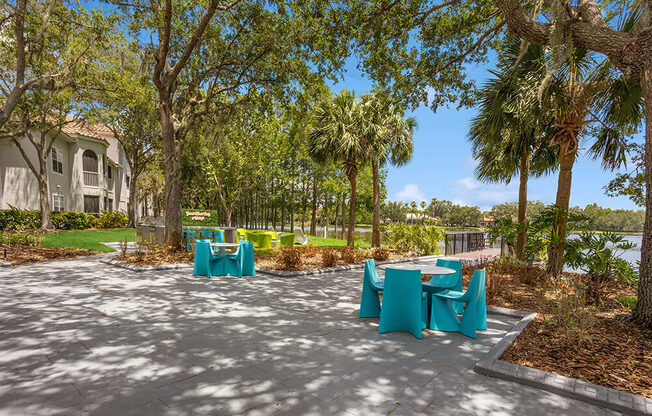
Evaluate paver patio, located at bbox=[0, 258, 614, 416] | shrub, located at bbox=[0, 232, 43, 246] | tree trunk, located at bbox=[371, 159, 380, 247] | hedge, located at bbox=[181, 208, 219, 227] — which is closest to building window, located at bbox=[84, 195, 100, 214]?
hedge, located at bbox=[181, 208, 219, 227]

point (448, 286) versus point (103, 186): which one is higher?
point (103, 186)

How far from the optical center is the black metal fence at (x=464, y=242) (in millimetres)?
15281

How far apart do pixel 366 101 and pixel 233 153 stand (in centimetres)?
1449

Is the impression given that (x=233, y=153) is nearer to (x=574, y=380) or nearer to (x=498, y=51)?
(x=498, y=51)

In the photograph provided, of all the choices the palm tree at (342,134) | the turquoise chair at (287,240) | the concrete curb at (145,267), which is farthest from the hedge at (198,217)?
the concrete curb at (145,267)

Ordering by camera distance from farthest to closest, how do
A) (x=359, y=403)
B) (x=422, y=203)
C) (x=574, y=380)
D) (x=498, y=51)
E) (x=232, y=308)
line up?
(x=422, y=203) < (x=498, y=51) < (x=232, y=308) < (x=574, y=380) < (x=359, y=403)

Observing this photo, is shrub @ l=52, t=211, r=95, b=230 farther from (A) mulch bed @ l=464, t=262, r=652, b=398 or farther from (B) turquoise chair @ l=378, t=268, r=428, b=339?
(A) mulch bed @ l=464, t=262, r=652, b=398

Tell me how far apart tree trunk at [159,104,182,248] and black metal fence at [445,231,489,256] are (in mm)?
11099

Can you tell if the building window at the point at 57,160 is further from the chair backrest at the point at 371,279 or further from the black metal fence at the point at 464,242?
the chair backrest at the point at 371,279

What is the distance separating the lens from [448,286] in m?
4.67

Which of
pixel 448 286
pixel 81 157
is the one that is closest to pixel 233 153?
pixel 81 157

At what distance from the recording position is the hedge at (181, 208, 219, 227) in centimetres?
1822

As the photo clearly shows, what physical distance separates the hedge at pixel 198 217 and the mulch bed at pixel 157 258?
8027 mm

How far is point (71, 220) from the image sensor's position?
67.8ft
